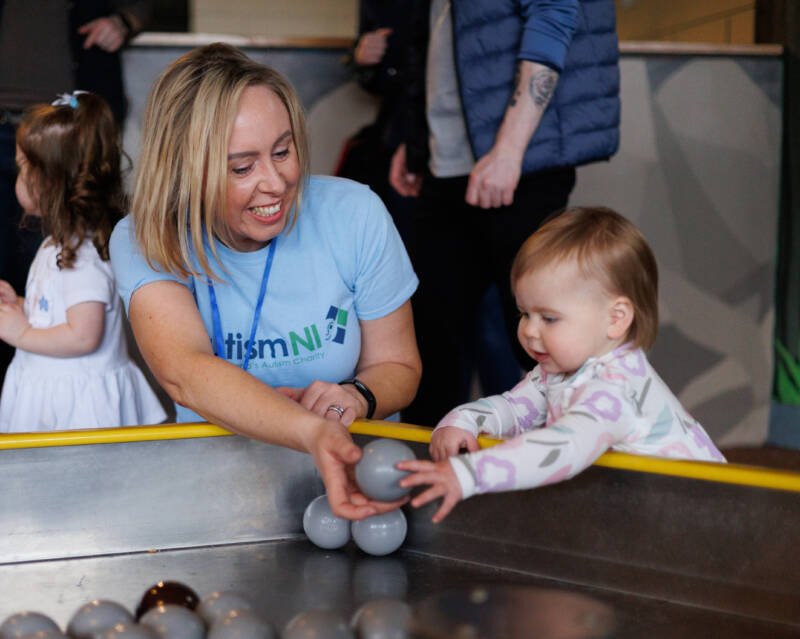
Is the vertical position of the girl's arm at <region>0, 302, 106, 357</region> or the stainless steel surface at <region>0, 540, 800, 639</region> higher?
the girl's arm at <region>0, 302, 106, 357</region>

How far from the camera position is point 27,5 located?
2490 millimetres

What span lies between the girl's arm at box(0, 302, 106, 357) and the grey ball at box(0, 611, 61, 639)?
3.42 feet

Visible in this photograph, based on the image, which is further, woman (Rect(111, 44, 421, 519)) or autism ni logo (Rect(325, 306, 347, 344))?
autism ni logo (Rect(325, 306, 347, 344))

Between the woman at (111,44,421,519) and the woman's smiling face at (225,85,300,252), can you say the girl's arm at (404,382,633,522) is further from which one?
the woman's smiling face at (225,85,300,252)

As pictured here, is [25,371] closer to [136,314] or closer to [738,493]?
[136,314]

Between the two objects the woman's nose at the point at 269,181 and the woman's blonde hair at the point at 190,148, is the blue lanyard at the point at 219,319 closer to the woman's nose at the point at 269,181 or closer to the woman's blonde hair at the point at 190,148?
the woman's blonde hair at the point at 190,148

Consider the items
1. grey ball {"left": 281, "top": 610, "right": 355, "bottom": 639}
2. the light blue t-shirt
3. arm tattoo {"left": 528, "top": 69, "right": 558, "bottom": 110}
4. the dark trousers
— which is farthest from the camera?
the dark trousers

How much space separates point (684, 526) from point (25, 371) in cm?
156

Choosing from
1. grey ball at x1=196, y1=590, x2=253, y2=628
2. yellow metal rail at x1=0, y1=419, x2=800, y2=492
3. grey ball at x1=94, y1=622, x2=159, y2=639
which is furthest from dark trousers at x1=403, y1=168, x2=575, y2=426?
grey ball at x1=94, y1=622, x2=159, y2=639

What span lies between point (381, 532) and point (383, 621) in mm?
253

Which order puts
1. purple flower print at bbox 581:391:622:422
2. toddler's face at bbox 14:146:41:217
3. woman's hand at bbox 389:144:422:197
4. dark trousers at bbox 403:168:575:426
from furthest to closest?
woman's hand at bbox 389:144:422:197 < toddler's face at bbox 14:146:41:217 < dark trousers at bbox 403:168:575:426 < purple flower print at bbox 581:391:622:422

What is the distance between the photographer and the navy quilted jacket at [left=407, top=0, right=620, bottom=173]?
188cm

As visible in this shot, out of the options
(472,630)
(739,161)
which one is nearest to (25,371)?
(472,630)

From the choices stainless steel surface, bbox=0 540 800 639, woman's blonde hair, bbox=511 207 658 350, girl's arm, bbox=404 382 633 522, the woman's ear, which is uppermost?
woman's blonde hair, bbox=511 207 658 350
